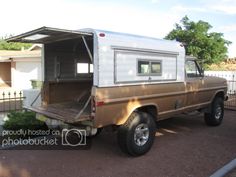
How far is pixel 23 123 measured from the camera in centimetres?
737

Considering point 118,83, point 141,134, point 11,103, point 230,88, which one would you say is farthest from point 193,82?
point 230,88

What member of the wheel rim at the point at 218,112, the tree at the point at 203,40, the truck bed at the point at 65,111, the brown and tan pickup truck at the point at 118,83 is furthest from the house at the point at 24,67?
the wheel rim at the point at 218,112

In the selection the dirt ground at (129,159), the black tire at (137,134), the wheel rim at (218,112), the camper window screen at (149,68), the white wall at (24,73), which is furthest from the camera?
the white wall at (24,73)

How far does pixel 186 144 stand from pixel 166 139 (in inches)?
22.9

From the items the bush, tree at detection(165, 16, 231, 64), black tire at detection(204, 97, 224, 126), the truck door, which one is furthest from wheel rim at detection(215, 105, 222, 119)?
tree at detection(165, 16, 231, 64)

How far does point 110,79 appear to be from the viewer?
17.5 feet

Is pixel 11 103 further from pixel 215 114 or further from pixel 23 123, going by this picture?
pixel 215 114

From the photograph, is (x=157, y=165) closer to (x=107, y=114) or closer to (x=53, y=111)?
(x=107, y=114)

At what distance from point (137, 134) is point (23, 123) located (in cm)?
309

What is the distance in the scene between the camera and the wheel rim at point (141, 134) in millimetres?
5941

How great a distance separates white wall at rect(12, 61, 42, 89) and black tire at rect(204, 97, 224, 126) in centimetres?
1612

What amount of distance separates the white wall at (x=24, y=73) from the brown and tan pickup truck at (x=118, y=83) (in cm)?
1585

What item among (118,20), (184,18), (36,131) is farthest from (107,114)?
(184,18)

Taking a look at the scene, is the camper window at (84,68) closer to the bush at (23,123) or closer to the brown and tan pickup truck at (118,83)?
the brown and tan pickup truck at (118,83)
